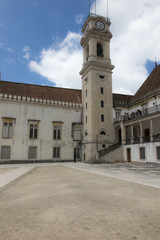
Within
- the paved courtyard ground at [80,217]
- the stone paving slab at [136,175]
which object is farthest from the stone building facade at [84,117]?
the paved courtyard ground at [80,217]

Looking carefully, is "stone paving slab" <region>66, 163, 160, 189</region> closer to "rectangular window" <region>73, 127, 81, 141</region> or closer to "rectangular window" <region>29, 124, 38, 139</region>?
"rectangular window" <region>73, 127, 81, 141</region>

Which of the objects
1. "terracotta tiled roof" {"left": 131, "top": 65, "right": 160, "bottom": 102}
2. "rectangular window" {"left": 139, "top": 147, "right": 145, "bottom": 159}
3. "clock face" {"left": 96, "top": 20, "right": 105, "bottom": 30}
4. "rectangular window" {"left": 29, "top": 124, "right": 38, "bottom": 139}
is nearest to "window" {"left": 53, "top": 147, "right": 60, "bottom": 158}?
"rectangular window" {"left": 29, "top": 124, "right": 38, "bottom": 139}

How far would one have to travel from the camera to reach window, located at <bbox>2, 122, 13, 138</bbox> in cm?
2948

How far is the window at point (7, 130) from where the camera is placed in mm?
29484

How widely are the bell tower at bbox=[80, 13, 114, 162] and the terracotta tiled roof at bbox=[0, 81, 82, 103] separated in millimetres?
3186

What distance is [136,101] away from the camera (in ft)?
109

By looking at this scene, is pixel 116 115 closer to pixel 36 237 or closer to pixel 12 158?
pixel 12 158

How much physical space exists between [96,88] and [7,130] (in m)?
17.9

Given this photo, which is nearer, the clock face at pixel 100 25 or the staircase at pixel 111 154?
the staircase at pixel 111 154

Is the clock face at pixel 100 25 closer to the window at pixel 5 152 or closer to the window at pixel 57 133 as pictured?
the window at pixel 57 133

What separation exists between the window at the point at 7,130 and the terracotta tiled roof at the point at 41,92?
236 inches

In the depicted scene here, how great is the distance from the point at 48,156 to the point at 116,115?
15.3 m

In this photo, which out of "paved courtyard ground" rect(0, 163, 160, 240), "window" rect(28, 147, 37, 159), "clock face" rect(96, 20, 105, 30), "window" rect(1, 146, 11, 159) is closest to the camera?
"paved courtyard ground" rect(0, 163, 160, 240)

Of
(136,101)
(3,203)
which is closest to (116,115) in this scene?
(136,101)
